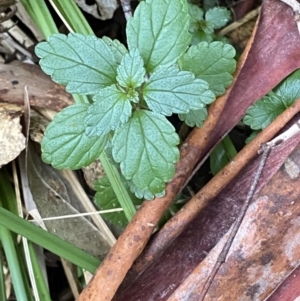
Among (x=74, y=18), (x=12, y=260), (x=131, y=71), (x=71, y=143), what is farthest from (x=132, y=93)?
(x=12, y=260)

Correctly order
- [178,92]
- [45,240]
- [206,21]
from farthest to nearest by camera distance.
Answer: [206,21]
[45,240]
[178,92]

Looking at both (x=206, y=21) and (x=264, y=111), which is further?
(x=206, y=21)

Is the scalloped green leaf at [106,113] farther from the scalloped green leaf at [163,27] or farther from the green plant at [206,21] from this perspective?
the green plant at [206,21]

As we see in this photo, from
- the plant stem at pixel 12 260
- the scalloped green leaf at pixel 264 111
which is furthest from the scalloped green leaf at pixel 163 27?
the plant stem at pixel 12 260

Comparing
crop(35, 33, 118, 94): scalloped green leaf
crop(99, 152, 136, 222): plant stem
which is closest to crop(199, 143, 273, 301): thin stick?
crop(99, 152, 136, 222): plant stem

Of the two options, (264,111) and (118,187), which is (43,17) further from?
(264,111)

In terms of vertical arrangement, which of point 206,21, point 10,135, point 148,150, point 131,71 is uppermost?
point 206,21

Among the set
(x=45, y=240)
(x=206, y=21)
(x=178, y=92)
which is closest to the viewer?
(x=178, y=92)
